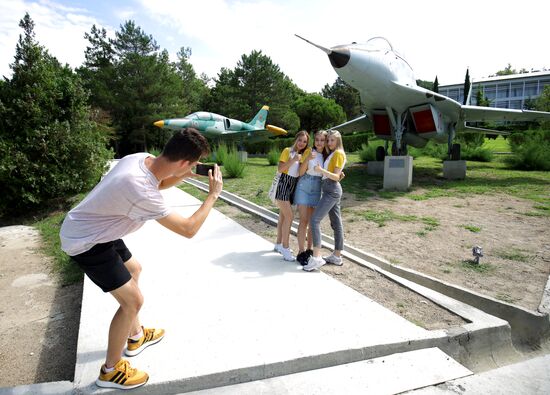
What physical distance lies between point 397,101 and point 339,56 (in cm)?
294

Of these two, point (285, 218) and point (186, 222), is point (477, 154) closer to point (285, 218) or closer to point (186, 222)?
point (285, 218)

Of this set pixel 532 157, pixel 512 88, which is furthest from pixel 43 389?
pixel 512 88

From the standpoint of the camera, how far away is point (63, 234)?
1.80m

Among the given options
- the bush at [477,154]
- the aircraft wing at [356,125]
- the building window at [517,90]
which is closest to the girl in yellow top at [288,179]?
the aircraft wing at [356,125]

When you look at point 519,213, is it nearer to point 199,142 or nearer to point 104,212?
point 199,142

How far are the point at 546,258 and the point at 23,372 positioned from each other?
5790mm

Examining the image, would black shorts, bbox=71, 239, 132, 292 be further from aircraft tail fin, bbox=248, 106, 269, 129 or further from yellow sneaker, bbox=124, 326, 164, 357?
aircraft tail fin, bbox=248, 106, 269, 129

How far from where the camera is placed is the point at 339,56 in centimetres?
793

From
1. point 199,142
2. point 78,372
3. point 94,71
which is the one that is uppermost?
point 94,71

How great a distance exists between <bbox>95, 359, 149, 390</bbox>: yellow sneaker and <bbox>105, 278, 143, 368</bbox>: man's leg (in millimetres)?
47

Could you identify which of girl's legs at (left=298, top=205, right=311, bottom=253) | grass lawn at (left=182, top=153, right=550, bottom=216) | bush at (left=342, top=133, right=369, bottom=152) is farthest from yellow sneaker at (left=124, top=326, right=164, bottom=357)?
bush at (left=342, top=133, right=369, bottom=152)

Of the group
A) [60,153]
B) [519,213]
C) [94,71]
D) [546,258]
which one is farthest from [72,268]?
[94,71]

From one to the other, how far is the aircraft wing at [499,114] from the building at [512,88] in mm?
51427

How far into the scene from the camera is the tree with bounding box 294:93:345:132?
40.9 m
